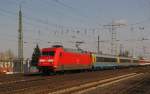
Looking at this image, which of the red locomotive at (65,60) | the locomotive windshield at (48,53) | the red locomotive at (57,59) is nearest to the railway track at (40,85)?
the red locomotive at (57,59)

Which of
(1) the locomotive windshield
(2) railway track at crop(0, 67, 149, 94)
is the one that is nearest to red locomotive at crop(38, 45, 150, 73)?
(1) the locomotive windshield

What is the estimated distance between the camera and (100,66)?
65062 millimetres

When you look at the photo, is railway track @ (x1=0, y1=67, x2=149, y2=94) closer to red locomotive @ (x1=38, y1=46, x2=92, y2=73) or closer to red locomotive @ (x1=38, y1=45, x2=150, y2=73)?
red locomotive @ (x1=38, y1=46, x2=92, y2=73)

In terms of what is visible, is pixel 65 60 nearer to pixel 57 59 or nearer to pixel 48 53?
pixel 57 59

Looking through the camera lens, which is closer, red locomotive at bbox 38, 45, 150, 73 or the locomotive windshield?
red locomotive at bbox 38, 45, 150, 73

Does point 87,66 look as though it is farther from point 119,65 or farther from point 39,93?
point 39,93

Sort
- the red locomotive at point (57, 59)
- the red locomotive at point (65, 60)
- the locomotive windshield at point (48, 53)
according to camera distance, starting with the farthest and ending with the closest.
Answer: the locomotive windshield at point (48, 53), the red locomotive at point (65, 60), the red locomotive at point (57, 59)

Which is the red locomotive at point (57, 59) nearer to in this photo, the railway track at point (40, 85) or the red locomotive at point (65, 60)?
the red locomotive at point (65, 60)

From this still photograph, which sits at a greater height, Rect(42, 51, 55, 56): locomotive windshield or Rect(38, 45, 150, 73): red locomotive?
Rect(42, 51, 55, 56): locomotive windshield

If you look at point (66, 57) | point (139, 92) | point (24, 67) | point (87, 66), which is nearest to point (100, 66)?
point (87, 66)

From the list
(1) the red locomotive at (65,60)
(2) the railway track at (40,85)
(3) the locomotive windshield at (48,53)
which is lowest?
(2) the railway track at (40,85)

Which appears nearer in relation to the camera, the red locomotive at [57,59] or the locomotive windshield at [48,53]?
the red locomotive at [57,59]

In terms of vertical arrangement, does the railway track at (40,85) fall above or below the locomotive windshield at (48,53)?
below

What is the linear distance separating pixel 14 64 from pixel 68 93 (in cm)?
3485
